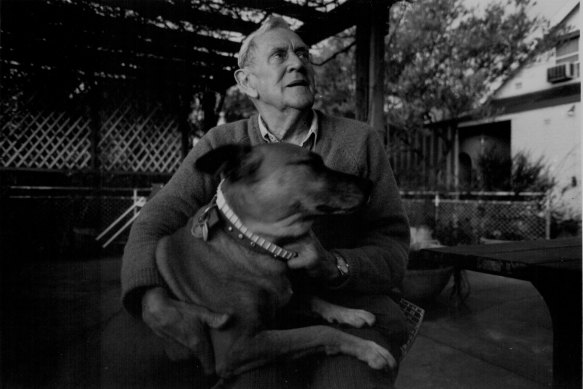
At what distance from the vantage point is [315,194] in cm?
122

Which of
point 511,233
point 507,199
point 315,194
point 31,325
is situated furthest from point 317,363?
point 507,199

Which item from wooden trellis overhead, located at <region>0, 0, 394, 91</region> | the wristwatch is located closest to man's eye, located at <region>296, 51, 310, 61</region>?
the wristwatch

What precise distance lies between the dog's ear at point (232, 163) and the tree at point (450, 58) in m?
12.2

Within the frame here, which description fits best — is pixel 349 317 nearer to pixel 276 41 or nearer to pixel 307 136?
pixel 307 136

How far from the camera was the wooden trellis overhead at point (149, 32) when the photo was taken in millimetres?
3523

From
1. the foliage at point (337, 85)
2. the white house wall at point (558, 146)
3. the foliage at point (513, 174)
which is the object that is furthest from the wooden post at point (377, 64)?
the foliage at point (337, 85)

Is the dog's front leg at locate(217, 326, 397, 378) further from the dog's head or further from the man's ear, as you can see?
the man's ear

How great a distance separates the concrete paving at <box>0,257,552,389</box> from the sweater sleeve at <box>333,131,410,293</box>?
757 millimetres

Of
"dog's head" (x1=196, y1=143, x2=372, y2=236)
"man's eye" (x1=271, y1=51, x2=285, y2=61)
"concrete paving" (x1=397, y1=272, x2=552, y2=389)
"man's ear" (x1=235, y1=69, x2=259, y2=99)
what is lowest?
"concrete paving" (x1=397, y1=272, x2=552, y2=389)

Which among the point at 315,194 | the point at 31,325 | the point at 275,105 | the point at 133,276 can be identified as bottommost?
the point at 31,325

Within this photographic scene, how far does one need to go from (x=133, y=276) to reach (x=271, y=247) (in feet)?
1.32

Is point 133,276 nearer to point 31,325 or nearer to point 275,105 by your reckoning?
point 275,105

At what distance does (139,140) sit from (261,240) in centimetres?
674

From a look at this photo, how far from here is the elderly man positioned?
1209mm
